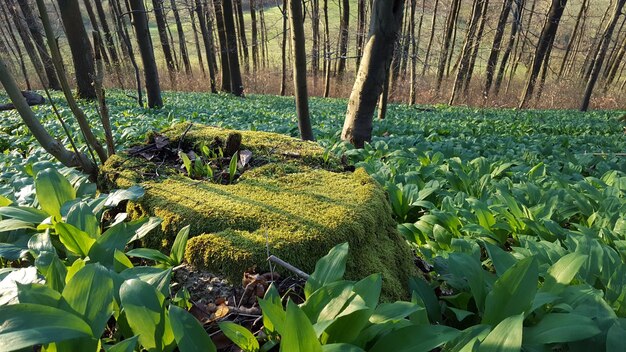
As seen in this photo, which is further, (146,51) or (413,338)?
(146,51)

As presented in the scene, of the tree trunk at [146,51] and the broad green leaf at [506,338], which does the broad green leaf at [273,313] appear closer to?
the broad green leaf at [506,338]

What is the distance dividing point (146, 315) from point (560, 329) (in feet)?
4.11

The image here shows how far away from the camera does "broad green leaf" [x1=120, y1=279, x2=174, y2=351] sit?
3.39ft

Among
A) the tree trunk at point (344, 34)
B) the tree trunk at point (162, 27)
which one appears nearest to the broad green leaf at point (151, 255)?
the tree trunk at point (162, 27)

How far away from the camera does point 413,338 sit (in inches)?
40.9

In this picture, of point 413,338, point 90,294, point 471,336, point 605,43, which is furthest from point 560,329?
point 605,43

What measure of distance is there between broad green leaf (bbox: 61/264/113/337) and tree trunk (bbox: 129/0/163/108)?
30.1 feet

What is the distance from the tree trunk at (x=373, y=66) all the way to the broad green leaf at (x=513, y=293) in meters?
4.14

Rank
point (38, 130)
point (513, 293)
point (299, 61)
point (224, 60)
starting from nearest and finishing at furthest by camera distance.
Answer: point (513, 293), point (38, 130), point (299, 61), point (224, 60)

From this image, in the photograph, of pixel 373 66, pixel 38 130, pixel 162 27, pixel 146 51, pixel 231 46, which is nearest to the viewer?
pixel 38 130

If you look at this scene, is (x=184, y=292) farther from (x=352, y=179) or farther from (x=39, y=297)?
(x=352, y=179)

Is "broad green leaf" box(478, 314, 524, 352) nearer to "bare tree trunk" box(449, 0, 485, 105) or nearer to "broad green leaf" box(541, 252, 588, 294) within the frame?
"broad green leaf" box(541, 252, 588, 294)

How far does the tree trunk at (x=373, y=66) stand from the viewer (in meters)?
4.99

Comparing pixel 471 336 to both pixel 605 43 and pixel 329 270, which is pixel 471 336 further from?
→ pixel 605 43
